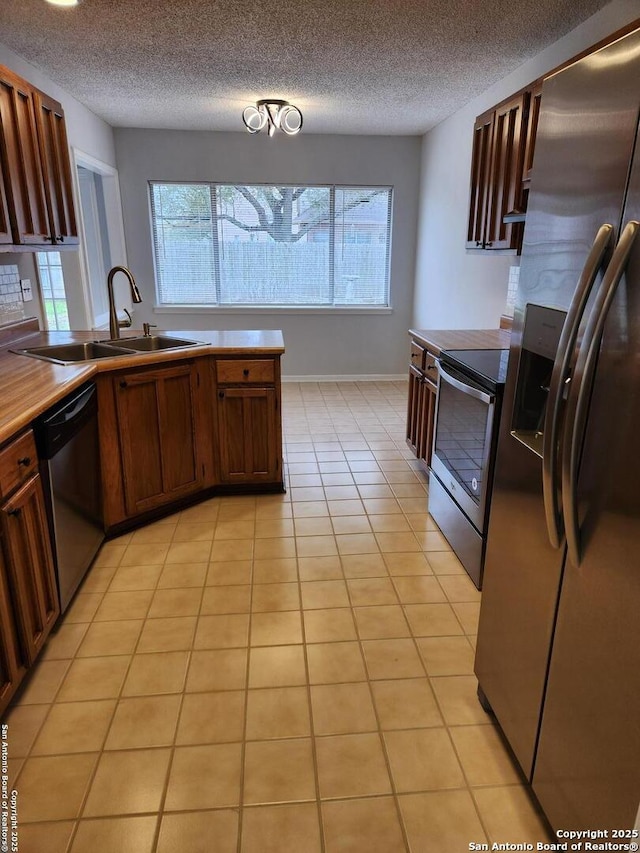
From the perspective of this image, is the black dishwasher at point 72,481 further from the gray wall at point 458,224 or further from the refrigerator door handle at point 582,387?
the gray wall at point 458,224

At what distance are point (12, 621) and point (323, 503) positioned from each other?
5.93 ft

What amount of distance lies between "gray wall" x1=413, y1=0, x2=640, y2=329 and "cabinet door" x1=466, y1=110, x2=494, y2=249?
0.38 m

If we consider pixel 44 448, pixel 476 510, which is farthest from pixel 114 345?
pixel 476 510

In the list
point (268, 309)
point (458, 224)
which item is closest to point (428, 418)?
point (458, 224)

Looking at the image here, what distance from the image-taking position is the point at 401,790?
1.48m

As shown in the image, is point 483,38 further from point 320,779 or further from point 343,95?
point 320,779

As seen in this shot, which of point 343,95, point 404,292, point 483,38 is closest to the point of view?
point 483,38

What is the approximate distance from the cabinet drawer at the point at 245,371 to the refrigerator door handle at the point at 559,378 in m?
2.01

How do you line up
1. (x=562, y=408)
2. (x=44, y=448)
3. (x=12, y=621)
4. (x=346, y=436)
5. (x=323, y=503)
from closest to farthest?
(x=562, y=408) < (x=12, y=621) < (x=44, y=448) < (x=323, y=503) < (x=346, y=436)

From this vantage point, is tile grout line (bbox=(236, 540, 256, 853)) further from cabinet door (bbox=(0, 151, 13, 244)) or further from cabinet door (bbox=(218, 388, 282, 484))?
cabinet door (bbox=(0, 151, 13, 244))

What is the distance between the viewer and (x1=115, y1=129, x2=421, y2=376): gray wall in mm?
5312

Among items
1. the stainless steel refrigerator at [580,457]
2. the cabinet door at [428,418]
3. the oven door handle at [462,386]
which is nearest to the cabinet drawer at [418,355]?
the cabinet door at [428,418]

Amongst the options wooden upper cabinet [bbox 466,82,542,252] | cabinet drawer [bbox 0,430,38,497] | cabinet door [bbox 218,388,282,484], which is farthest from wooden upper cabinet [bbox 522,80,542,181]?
cabinet drawer [bbox 0,430,38,497]

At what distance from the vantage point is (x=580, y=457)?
113 centimetres
